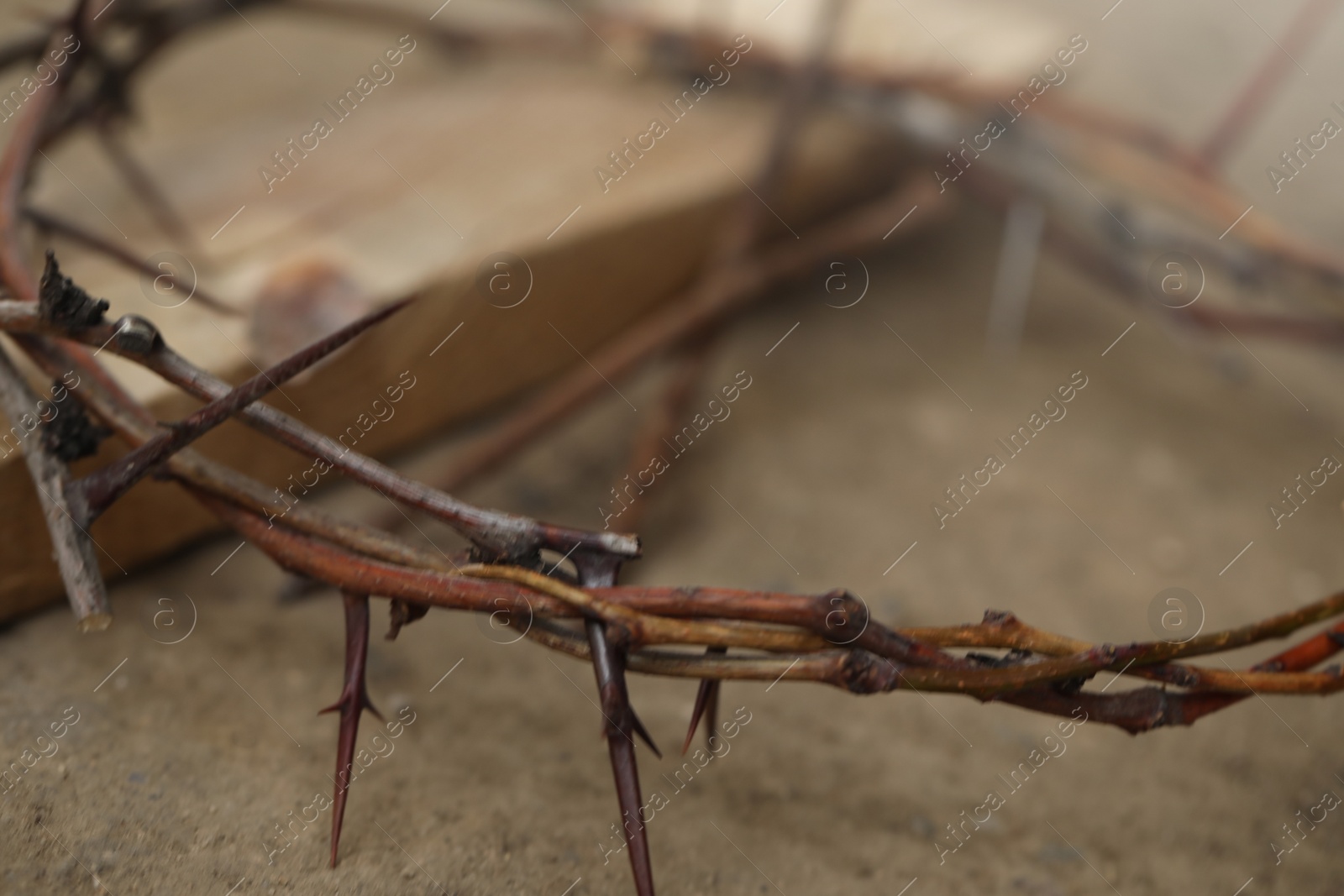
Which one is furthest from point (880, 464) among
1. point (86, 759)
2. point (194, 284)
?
point (86, 759)

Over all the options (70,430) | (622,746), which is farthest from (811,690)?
(70,430)

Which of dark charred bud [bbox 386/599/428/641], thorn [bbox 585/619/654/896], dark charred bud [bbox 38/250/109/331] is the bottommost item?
thorn [bbox 585/619/654/896]

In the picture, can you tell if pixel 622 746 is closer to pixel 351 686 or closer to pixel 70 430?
pixel 351 686

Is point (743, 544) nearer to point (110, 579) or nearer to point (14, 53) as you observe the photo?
point (110, 579)

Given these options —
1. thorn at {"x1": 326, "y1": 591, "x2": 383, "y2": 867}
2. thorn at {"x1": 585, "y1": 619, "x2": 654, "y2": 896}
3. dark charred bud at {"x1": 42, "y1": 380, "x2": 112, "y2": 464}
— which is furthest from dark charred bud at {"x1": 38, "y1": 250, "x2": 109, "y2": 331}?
Result: thorn at {"x1": 585, "y1": 619, "x2": 654, "y2": 896}

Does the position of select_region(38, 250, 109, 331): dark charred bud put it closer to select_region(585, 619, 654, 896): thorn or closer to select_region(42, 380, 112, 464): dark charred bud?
select_region(42, 380, 112, 464): dark charred bud
